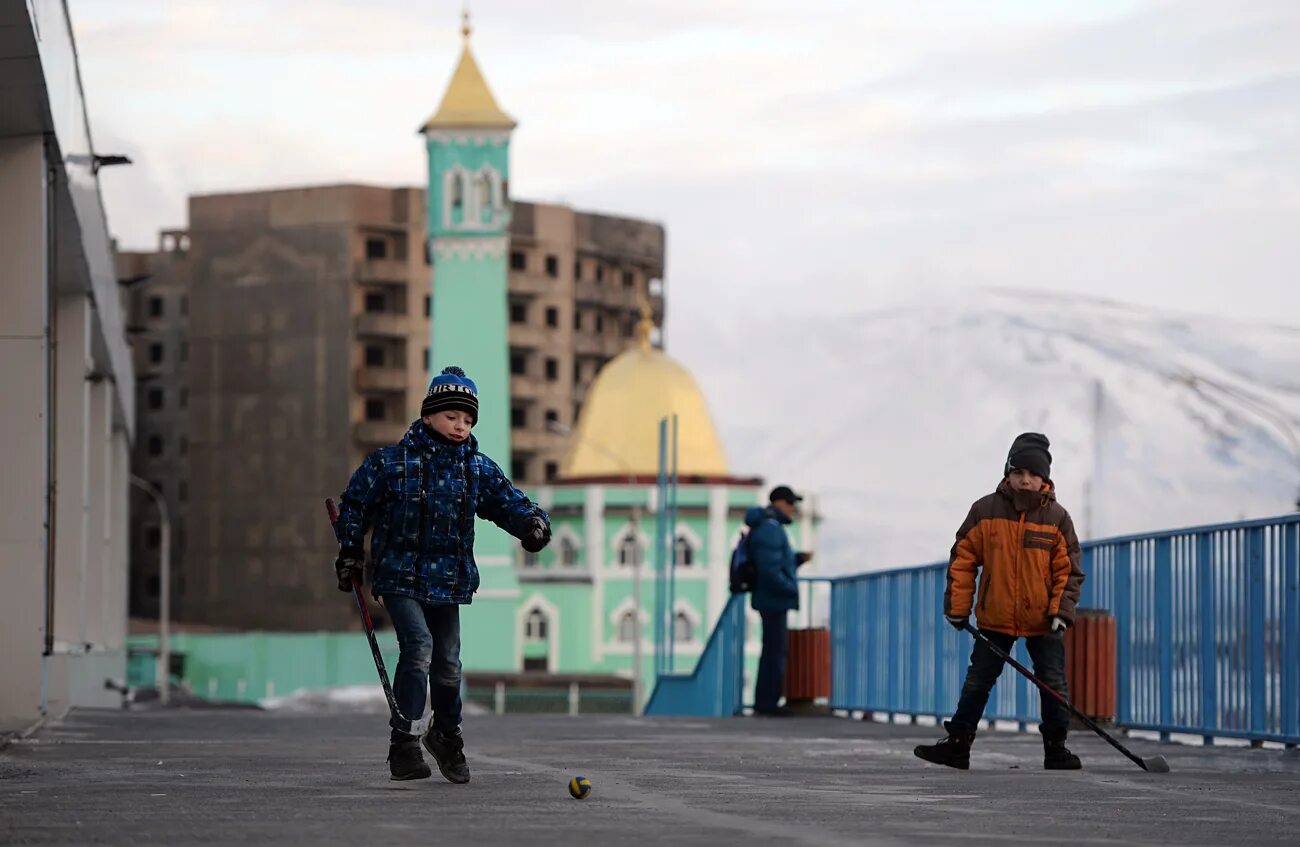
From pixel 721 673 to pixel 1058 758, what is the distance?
13.5 metres

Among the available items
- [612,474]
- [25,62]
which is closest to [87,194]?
[25,62]

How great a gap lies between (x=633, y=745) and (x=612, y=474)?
300ft

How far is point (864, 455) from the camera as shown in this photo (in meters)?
139

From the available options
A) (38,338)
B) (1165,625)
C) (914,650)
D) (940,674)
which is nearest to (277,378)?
(914,650)

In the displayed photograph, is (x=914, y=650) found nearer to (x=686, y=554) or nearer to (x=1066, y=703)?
(x=1066, y=703)

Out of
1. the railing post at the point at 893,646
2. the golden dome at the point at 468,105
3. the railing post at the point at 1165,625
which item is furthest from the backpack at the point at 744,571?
the golden dome at the point at 468,105

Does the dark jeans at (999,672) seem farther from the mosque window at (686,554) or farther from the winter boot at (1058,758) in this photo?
the mosque window at (686,554)

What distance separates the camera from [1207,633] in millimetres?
16562

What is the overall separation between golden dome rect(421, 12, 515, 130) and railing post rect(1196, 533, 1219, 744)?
81.9 m

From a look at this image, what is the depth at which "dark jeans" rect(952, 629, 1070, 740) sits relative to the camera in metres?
13.5

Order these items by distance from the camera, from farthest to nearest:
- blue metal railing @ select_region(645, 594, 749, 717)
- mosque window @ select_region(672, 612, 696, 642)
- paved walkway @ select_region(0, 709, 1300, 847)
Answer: mosque window @ select_region(672, 612, 696, 642)
blue metal railing @ select_region(645, 594, 749, 717)
paved walkway @ select_region(0, 709, 1300, 847)

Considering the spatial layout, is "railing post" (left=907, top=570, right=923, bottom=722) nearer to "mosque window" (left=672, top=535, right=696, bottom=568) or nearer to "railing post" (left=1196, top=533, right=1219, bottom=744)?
"railing post" (left=1196, top=533, right=1219, bottom=744)

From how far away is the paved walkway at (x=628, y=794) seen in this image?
345 inches

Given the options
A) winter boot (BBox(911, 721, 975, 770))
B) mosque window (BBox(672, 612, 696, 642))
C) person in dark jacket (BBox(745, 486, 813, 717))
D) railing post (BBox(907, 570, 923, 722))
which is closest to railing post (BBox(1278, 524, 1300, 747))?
winter boot (BBox(911, 721, 975, 770))
